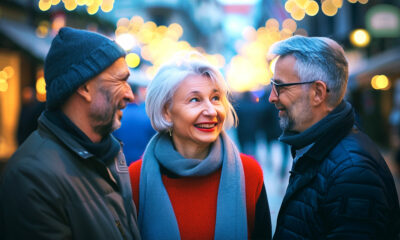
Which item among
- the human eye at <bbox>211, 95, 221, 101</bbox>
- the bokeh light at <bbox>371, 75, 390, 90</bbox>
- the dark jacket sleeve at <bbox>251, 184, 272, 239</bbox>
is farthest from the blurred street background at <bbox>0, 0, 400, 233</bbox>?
the dark jacket sleeve at <bbox>251, 184, 272, 239</bbox>

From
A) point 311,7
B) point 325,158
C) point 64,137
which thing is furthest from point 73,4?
point 325,158

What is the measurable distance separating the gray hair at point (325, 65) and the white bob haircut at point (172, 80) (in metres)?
0.68

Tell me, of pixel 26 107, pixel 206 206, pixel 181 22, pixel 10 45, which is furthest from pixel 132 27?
pixel 181 22

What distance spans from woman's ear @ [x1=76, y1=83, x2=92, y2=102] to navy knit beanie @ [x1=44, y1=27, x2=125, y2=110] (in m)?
0.04

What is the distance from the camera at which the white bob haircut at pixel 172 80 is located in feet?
8.34

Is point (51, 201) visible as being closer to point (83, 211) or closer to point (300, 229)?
point (83, 211)

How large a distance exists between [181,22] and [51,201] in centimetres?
5021

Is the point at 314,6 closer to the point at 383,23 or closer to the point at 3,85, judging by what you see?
the point at 383,23

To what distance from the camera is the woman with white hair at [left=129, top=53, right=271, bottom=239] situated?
2367 mm

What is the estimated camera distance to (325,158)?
6.35 ft

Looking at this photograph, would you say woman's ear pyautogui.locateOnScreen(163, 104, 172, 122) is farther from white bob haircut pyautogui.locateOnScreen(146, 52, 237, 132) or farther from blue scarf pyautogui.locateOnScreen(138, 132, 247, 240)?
blue scarf pyautogui.locateOnScreen(138, 132, 247, 240)

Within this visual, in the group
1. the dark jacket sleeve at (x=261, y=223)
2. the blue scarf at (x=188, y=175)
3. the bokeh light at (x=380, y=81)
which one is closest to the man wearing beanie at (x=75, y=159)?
the blue scarf at (x=188, y=175)

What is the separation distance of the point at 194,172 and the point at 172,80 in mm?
684

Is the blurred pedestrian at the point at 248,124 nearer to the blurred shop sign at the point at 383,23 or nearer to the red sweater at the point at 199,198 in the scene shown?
the blurred shop sign at the point at 383,23
